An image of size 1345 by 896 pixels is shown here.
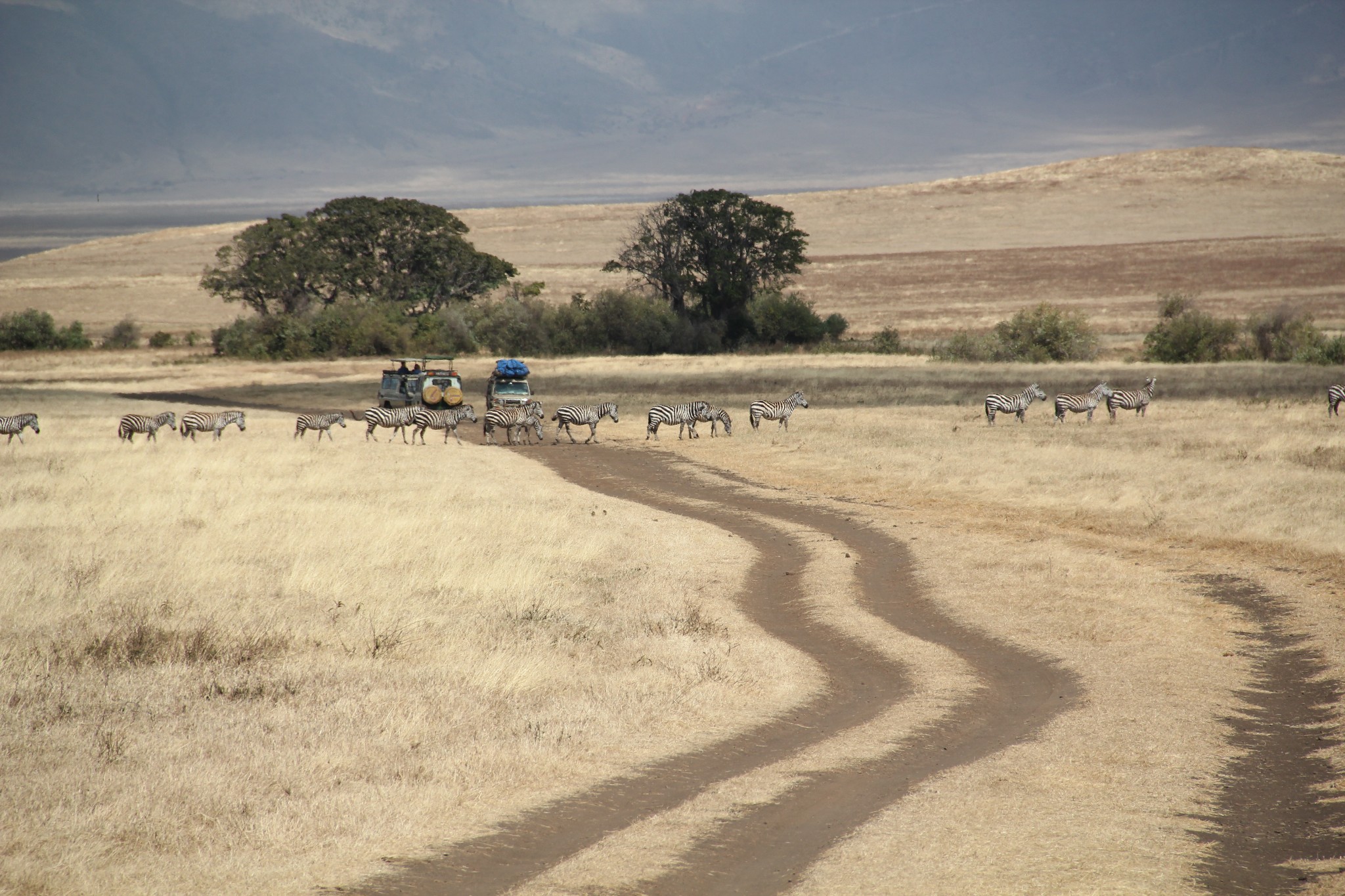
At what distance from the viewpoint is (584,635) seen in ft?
42.6

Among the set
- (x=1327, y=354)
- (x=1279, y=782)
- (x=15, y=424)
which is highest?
(x=1327, y=354)

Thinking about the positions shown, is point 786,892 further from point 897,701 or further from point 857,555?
point 857,555

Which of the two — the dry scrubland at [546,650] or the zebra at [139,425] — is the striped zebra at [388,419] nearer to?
the dry scrubland at [546,650]

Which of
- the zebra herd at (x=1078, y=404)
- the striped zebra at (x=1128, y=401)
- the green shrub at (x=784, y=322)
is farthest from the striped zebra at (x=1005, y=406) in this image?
the green shrub at (x=784, y=322)

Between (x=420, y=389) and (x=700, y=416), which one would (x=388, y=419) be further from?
(x=700, y=416)

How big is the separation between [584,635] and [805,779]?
4500 millimetres

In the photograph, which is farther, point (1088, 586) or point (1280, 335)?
point (1280, 335)

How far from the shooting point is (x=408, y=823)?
26.1ft

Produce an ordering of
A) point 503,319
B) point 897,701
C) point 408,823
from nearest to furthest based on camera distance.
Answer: point 408,823
point 897,701
point 503,319

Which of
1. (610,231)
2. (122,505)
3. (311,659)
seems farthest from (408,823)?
(610,231)

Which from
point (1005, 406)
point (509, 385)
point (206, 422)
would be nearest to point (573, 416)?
point (509, 385)

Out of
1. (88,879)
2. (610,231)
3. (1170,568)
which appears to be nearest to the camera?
(88,879)

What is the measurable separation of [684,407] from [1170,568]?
19.4 metres

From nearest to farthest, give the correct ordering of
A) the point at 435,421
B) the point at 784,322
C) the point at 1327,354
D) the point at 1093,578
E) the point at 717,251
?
the point at 1093,578, the point at 435,421, the point at 1327,354, the point at 784,322, the point at 717,251
